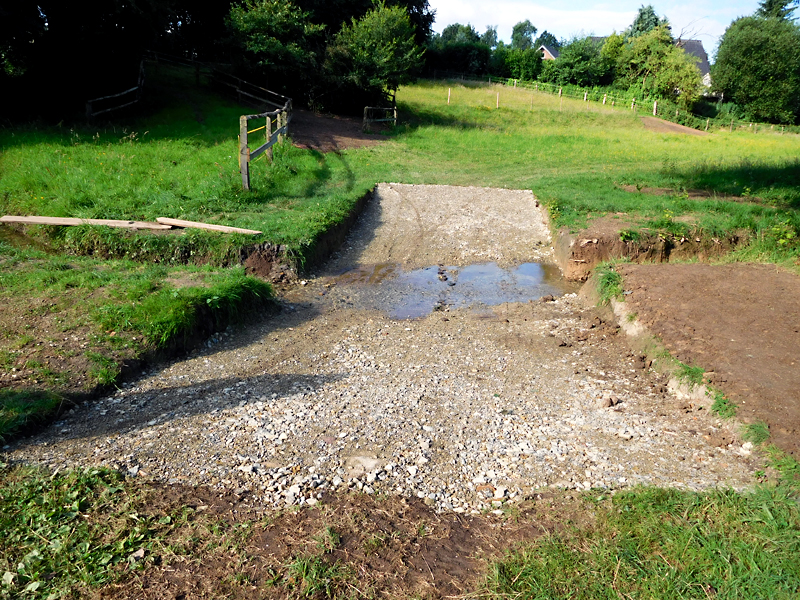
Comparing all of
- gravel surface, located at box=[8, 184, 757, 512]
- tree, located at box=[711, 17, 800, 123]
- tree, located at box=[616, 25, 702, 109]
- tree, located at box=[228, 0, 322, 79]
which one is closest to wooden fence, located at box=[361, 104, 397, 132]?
tree, located at box=[228, 0, 322, 79]

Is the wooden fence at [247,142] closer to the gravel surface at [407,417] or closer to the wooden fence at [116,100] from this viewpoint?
the wooden fence at [116,100]

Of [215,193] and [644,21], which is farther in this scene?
[644,21]

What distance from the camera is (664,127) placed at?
32.9 m

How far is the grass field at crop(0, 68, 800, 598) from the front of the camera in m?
3.44

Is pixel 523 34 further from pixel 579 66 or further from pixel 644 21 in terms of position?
pixel 579 66

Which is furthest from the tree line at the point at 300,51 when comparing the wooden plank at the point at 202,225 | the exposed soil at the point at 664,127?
the wooden plank at the point at 202,225

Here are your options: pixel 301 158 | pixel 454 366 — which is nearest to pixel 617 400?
pixel 454 366

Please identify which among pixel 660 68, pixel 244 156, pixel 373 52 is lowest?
pixel 244 156

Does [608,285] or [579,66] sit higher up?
[579,66]

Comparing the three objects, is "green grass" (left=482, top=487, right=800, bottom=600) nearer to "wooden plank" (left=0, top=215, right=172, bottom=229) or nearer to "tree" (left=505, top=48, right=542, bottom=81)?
"wooden plank" (left=0, top=215, right=172, bottom=229)

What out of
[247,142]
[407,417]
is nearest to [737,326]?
[407,417]

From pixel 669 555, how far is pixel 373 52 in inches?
936

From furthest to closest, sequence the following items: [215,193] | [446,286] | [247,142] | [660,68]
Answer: [660,68] < [247,142] < [215,193] < [446,286]

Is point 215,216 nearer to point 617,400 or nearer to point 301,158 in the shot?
point 301,158
